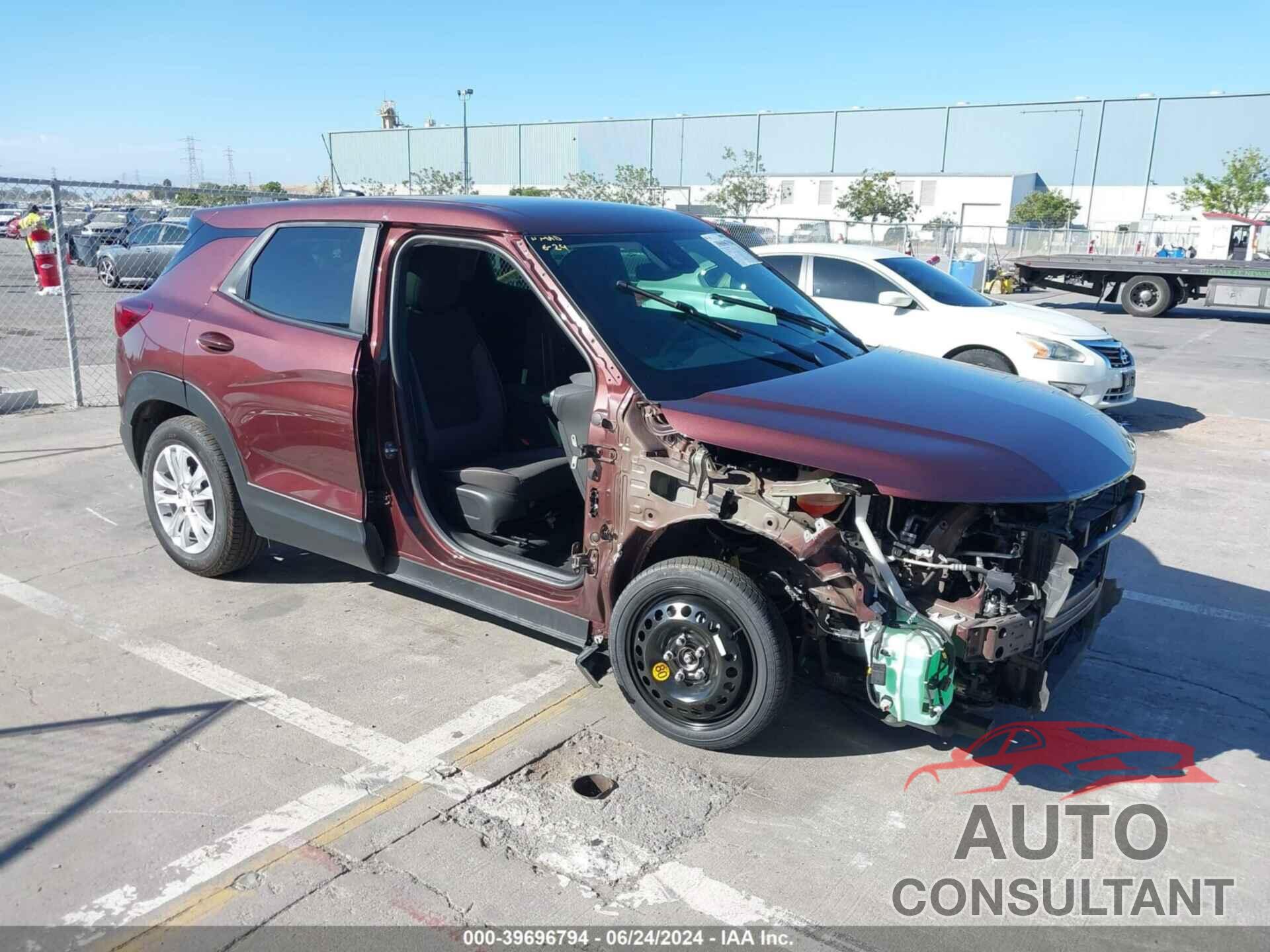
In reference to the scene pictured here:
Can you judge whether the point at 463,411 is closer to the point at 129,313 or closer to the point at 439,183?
the point at 129,313

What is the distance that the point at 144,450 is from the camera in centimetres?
565

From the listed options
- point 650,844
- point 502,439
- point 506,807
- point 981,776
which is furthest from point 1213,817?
point 502,439

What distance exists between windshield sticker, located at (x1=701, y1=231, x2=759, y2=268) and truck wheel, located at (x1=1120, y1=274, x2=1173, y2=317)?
19535 millimetres

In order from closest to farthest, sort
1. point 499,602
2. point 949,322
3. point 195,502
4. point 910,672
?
point 910,672, point 499,602, point 195,502, point 949,322

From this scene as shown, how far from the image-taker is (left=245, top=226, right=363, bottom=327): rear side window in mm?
4672

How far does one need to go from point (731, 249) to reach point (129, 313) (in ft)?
10.6

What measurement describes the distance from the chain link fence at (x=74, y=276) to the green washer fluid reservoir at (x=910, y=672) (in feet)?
17.3

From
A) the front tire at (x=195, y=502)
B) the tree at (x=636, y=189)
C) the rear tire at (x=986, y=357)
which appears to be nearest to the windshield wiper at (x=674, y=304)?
the front tire at (x=195, y=502)

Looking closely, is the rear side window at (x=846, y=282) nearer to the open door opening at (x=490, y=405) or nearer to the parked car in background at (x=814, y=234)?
the open door opening at (x=490, y=405)

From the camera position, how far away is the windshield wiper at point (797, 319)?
4.64m

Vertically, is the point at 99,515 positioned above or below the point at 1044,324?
below

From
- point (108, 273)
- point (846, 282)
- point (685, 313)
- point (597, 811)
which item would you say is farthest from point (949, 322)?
point (108, 273)

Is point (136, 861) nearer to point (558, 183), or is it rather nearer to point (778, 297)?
point (778, 297)

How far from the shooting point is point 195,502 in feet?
17.7
